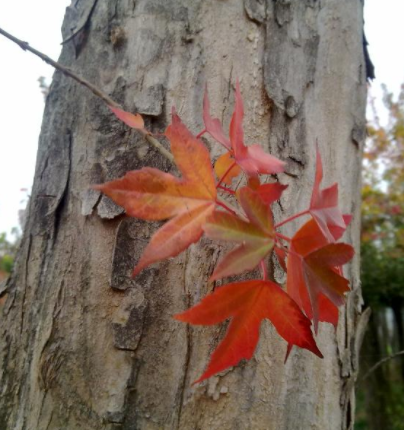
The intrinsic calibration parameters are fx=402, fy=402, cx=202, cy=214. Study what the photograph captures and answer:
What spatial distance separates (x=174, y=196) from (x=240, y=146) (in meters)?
0.13

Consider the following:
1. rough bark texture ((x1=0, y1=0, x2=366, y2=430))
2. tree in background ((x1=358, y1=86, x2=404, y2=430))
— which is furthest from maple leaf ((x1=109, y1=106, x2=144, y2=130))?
tree in background ((x1=358, y1=86, x2=404, y2=430))

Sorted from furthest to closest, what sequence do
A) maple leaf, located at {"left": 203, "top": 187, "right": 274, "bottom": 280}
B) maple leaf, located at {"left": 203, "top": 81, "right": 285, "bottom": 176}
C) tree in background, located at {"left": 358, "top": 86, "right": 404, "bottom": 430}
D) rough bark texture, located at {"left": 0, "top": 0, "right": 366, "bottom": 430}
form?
1. tree in background, located at {"left": 358, "top": 86, "right": 404, "bottom": 430}
2. rough bark texture, located at {"left": 0, "top": 0, "right": 366, "bottom": 430}
3. maple leaf, located at {"left": 203, "top": 81, "right": 285, "bottom": 176}
4. maple leaf, located at {"left": 203, "top": 187, "right": 274, "bottom": 280}

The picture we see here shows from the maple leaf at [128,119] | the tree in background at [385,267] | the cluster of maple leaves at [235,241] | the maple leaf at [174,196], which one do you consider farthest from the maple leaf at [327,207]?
the tree in background at [385,267]

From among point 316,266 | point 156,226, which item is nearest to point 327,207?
point 316,266

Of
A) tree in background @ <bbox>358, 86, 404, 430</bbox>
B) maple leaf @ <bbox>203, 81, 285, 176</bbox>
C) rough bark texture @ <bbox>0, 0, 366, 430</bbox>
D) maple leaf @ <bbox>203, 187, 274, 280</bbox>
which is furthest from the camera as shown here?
tree in background @ <bbox>358, 86, 404, 430</bbox>

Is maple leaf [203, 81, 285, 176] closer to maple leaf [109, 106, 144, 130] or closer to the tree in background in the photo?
maple leaf [109, 106, 144, 130]

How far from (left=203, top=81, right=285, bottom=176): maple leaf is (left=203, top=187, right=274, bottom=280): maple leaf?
99mm

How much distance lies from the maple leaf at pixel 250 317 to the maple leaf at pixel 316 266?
2cm

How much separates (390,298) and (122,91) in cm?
408

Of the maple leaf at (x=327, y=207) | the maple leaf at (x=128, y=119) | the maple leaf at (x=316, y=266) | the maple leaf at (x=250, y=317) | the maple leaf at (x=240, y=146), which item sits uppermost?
the maple leaf at (x=128, y=119)

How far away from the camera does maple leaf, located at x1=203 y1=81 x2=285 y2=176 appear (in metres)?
0.44

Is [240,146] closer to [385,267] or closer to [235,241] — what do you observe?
[235,241]

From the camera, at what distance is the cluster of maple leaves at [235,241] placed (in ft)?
1.11

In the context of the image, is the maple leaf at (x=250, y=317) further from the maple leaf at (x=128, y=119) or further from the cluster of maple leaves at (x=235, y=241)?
the maple leaf at (x=128, y=119)
